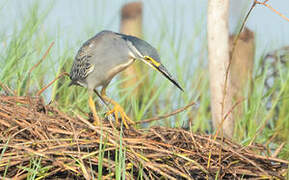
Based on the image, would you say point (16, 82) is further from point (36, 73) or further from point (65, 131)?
point (65, 131)

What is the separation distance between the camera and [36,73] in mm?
6242

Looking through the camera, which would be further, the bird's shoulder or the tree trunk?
the tree trunk

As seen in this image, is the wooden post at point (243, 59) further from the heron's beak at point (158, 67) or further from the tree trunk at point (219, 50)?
the heron's beak at point (158, 67)

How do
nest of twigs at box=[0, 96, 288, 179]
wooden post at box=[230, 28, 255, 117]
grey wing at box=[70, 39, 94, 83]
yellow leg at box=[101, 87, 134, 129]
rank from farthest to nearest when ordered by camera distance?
wooden post at box=[230, 28, 255, 117], grey wing at box=[70, 39, 94, 83], yellow leg at box=[101, 87, 134, 129], nest of twigs at box=[0, 96, 288, 179]

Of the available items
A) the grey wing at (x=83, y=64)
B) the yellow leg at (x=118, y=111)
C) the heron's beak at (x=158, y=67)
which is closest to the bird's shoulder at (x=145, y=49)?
the heron's beak at (x=158, y=67)

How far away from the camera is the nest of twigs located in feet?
12.4

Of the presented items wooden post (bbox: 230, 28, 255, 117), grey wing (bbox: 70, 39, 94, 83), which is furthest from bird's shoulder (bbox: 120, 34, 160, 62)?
wooden post (bbox: 230, 28, 255, 117)

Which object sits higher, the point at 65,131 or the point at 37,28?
the point at 37,28

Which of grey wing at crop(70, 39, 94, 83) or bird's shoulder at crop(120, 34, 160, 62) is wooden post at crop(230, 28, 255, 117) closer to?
grey wing at crop(70, 39, 94, 83)

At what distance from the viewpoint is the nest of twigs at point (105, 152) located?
378 centimetres

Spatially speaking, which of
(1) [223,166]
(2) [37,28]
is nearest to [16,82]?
(2) [37,28]

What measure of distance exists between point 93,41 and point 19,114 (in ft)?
4.93

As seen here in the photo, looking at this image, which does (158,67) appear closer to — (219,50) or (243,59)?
(219,50)

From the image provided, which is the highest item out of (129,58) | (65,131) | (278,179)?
(129,58)
